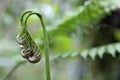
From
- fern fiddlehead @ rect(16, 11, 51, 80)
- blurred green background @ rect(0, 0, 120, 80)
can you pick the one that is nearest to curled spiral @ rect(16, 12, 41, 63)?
fern fiddlehead @ rect(16, 11, 51, 80)

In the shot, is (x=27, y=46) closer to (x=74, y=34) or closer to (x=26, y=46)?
(x=26, y=46)

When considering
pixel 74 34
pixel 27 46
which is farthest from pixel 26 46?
A: pixel 74 34

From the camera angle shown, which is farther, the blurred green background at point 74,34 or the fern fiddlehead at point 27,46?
the blurred green background at point 74,34

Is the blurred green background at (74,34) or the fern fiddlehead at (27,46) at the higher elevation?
the blurred green background at (74,34)

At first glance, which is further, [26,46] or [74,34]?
[74,34]

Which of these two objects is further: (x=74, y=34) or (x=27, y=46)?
(x=74, y=34)

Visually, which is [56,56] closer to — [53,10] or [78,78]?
[78,78]

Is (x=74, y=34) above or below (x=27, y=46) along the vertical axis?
above

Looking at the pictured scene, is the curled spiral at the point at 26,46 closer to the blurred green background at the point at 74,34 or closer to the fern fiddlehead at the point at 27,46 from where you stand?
the fern fiddlehead at the point at 27,46

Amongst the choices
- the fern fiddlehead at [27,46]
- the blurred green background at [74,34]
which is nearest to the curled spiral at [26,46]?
the fern fiddlehead at [27,46]

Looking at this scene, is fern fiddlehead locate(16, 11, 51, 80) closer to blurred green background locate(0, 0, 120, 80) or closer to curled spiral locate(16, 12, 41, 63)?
curled spiral locate(16, 12, 41, 63)

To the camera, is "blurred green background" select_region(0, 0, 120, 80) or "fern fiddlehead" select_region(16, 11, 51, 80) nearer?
"fern fiddlehead" select_region(16, 11, 51, 80)

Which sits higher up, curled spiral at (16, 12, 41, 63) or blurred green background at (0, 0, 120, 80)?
blurred green background at (0, 0, 120, 80)
